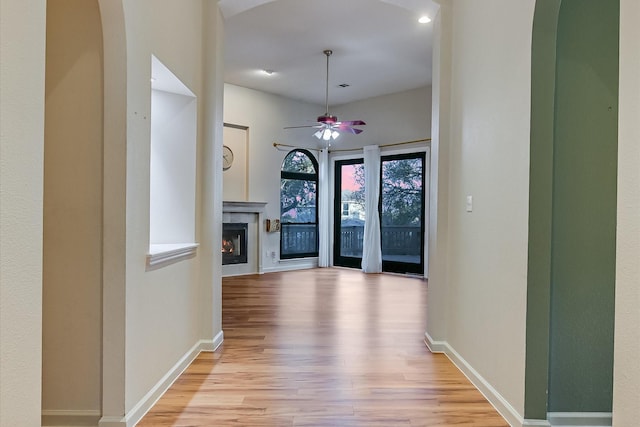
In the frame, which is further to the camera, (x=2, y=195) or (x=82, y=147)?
(x=82, y=147)

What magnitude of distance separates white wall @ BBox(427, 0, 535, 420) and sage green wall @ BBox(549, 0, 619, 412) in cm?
17

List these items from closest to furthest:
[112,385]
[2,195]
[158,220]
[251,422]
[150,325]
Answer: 1. [2,195]
2. [112,385]
3. [251,422]
4. [150,325]
5. [158,220]

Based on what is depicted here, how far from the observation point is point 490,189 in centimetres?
233

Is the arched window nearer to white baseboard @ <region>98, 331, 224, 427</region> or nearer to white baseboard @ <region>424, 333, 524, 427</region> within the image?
white baseboard @ <region>98, 331, 224, 427</region>

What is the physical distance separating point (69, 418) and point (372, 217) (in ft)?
19.1

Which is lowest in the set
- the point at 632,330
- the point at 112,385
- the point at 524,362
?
the point at 112,385

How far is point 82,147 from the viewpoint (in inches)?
75.9

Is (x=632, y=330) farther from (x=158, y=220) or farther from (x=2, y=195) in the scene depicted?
(x=158, y=220)

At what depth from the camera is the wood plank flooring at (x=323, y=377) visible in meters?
2.09

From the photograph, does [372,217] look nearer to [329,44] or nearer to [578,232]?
[329,44]

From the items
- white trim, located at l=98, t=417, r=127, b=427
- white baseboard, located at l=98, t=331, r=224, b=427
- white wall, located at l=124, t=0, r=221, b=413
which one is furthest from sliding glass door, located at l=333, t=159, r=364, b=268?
white trim, located at l=98, t=417, r=127, b=427

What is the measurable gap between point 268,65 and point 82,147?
13.9 feet

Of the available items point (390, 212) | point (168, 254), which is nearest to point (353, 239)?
point (390, 212)

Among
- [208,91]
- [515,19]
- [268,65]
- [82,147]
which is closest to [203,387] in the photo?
[82,147]
